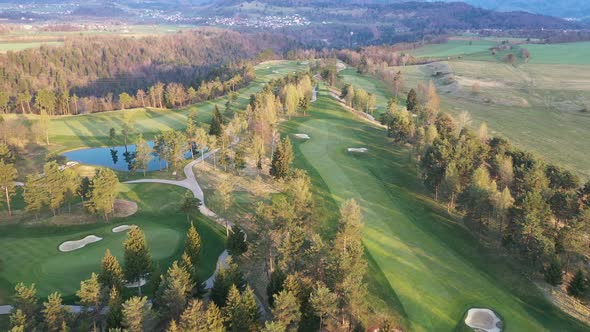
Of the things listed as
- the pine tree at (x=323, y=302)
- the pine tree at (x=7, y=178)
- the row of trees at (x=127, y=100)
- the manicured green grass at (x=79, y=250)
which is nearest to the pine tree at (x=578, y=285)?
the pine tree at (x=323, y=302)

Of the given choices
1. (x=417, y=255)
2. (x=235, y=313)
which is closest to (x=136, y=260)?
(x=235, y=313)

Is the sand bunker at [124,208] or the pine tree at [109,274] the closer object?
the pine tree at [109,274]

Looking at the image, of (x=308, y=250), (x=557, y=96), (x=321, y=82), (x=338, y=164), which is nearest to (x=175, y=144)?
(x=338, y=164)

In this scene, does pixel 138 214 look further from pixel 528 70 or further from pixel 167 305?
pixel 528 70

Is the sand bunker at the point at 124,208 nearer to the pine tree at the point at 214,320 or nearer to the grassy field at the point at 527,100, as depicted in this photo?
the pine tree at the point at 214,320

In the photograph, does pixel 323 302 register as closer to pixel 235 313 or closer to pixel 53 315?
pixel 235 313

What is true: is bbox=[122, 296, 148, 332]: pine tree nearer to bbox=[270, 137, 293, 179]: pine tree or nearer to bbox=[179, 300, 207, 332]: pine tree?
bbox=[179, 300, 207, 332]: pine tree

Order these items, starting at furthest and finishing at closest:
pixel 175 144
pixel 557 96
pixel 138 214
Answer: pixel 557 96 < pixel 175 144 < pixel 138 214
